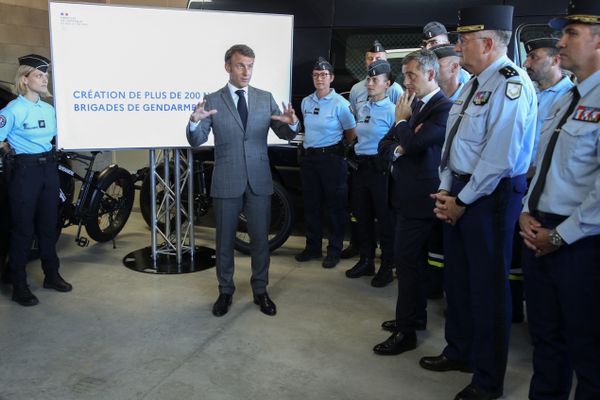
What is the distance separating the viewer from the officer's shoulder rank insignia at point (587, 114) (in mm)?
1729

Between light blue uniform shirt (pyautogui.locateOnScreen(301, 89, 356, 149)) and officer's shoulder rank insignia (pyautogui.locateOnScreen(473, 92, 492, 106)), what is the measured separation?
2046 millimetres

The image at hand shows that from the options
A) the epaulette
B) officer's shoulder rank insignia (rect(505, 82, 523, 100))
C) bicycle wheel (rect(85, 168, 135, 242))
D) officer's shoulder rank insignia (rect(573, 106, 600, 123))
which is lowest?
bicycle wheel (rect(85, 168, 135, 242))

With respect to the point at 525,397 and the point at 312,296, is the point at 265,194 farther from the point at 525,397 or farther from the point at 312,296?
the point at 525,397

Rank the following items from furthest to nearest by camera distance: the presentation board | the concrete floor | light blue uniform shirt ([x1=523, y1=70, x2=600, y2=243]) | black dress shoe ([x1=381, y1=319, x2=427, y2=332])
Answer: the presentation board < black dress shoe ([x1=381, y1=319, x2=427, y2=332]) < the concrete floor < light blue uniform shirt ([x1=523, y1=70, x2=600, y2=243])

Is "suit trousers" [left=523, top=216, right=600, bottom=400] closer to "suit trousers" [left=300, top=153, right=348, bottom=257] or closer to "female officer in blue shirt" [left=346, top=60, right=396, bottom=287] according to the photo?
"female officer in blue shirt" [left=346, top=60, right=396, bottom=287]

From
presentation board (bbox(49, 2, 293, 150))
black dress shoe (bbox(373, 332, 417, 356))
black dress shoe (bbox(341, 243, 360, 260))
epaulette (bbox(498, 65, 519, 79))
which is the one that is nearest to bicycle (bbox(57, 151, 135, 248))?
presentation board (bbox(49, 2, 293, 150))

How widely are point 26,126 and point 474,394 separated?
2.92 meters

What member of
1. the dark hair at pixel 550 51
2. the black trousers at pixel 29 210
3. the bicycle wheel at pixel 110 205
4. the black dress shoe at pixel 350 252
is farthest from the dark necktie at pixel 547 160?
the bicycle wheel at pixel 110 205

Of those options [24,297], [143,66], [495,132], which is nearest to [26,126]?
[143,66]

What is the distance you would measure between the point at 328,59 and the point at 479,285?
285 centimetres

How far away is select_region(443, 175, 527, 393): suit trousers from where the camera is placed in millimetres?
2197

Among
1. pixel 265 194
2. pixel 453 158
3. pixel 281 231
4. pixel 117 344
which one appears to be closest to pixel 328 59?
pixel 281 231

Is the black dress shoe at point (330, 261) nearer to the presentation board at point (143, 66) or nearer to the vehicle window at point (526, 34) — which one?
the presentation board at point (143, 66)

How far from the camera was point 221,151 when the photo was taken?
3232 millimetres
